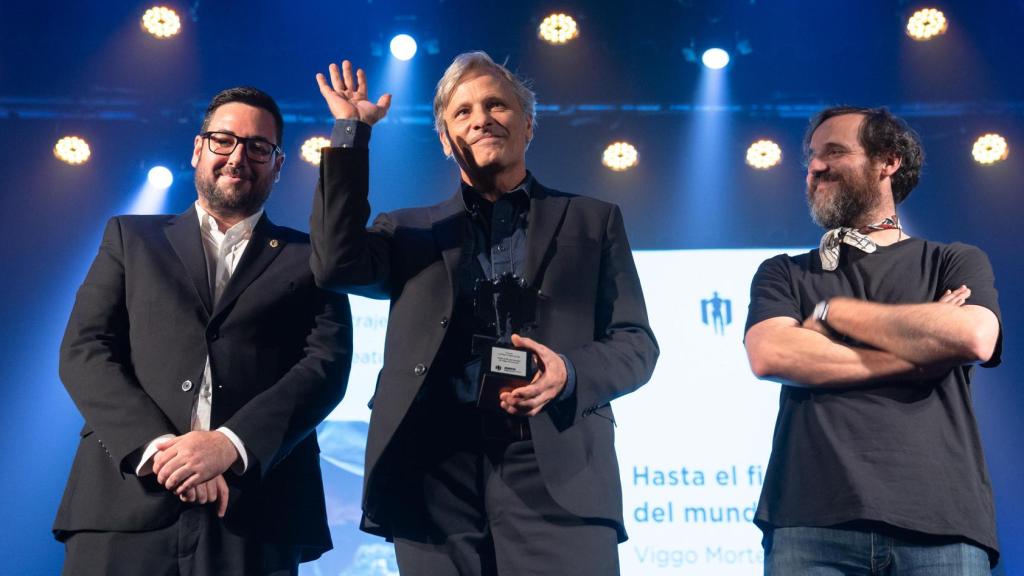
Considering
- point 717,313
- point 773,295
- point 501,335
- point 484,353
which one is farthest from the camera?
point 717,313

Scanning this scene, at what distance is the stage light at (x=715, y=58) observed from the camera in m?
6.34

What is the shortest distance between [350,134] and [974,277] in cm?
175

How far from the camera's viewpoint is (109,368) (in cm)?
253

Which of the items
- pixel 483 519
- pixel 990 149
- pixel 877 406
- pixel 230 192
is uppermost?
pixel 990 149

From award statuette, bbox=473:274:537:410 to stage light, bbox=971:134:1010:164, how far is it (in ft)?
16.5

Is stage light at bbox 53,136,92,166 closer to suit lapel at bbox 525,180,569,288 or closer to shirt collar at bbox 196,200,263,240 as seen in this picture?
shirt collar at bbox 196,200,263,240

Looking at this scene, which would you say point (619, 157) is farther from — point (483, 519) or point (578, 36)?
point (483, 519)

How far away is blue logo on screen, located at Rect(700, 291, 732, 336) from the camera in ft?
17.7

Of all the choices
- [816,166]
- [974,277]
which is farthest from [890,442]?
[816,166]

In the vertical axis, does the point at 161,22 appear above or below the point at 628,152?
above

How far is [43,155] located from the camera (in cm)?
619

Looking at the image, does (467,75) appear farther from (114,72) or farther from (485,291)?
(114,72)

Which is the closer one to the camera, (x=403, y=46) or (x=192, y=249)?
(x=192, y=249)

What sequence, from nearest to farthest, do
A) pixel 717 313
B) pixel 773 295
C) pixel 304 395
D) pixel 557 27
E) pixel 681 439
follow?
pixel 304 395
pixel 773 295
pixel 681 439
pixel 717 313
pixel 557 27
